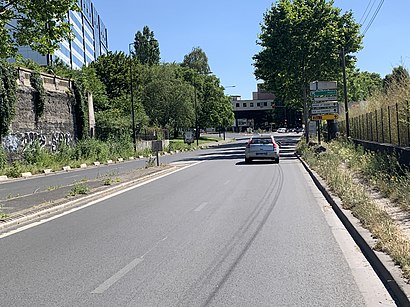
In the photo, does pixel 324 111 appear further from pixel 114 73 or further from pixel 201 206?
pixel 114 73

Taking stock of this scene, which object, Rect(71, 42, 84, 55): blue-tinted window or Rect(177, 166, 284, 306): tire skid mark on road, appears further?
Rect(71, 42, 84, 55): blue-tinted window

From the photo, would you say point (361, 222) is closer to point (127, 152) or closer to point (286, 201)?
point (286, 201)

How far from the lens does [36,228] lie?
38.5 feet

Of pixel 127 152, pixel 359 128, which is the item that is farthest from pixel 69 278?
pixel 127 152

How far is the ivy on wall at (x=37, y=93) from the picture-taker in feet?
135

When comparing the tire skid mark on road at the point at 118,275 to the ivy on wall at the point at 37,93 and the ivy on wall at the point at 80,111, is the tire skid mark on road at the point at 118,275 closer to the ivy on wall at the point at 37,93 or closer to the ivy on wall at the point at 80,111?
the ivy on wall at the point at 37,93

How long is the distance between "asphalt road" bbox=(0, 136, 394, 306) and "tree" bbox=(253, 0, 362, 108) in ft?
105

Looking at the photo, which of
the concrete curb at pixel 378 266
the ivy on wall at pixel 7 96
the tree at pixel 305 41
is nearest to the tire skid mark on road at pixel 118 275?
the concrete curb at pixel 378 266

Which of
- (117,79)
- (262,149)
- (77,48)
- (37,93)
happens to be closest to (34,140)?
(37,93)

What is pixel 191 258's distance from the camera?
8.18m

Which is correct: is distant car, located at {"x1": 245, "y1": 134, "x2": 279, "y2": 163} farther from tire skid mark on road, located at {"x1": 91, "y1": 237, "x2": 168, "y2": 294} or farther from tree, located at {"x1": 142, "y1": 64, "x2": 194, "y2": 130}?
tree, located at {"x1": 142, "y1": 64, "x2": 194, "y2": 130}

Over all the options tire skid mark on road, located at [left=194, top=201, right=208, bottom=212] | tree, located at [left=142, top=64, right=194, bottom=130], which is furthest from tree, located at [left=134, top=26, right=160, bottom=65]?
tire skid mark on road, located at [left=194, top=201, right=208, bottom=212]

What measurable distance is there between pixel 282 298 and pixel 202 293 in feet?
2.99

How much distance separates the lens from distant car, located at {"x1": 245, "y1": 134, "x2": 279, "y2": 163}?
31.2 metres
